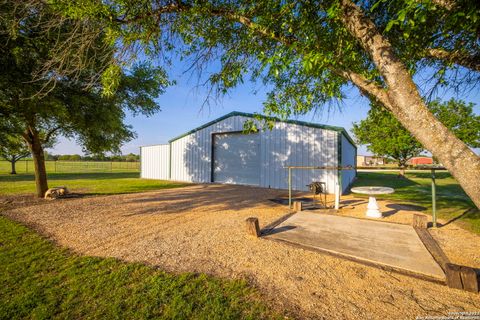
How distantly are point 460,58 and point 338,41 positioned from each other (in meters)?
1.78

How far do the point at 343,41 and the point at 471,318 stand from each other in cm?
405

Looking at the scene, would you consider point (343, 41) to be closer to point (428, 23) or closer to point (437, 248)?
point (428, 23)

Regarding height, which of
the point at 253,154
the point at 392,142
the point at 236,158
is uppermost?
the point at 392,142

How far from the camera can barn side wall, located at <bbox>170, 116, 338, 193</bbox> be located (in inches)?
419

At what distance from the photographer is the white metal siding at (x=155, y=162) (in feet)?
60.3

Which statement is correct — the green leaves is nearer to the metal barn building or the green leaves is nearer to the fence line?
the metal barn building

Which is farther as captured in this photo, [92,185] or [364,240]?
[92,185]

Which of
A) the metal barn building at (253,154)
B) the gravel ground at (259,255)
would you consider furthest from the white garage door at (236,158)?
the gravel ground at (259,255)

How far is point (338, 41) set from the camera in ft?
11.5

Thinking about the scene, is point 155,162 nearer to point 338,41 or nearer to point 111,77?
point 111,77

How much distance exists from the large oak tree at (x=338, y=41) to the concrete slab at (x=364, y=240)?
2267mm

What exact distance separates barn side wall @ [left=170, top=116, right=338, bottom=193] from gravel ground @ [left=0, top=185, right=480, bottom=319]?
412cm

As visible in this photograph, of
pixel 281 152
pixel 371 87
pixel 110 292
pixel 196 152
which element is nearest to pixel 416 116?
pixel 371 87

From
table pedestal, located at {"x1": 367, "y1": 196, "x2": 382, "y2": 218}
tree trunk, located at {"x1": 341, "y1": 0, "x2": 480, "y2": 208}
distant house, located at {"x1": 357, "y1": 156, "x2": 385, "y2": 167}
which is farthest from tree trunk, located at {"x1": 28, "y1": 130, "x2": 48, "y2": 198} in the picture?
distant house, located at {"x1": 357, "y1": 156, "x2": 385, "y2": 167}
